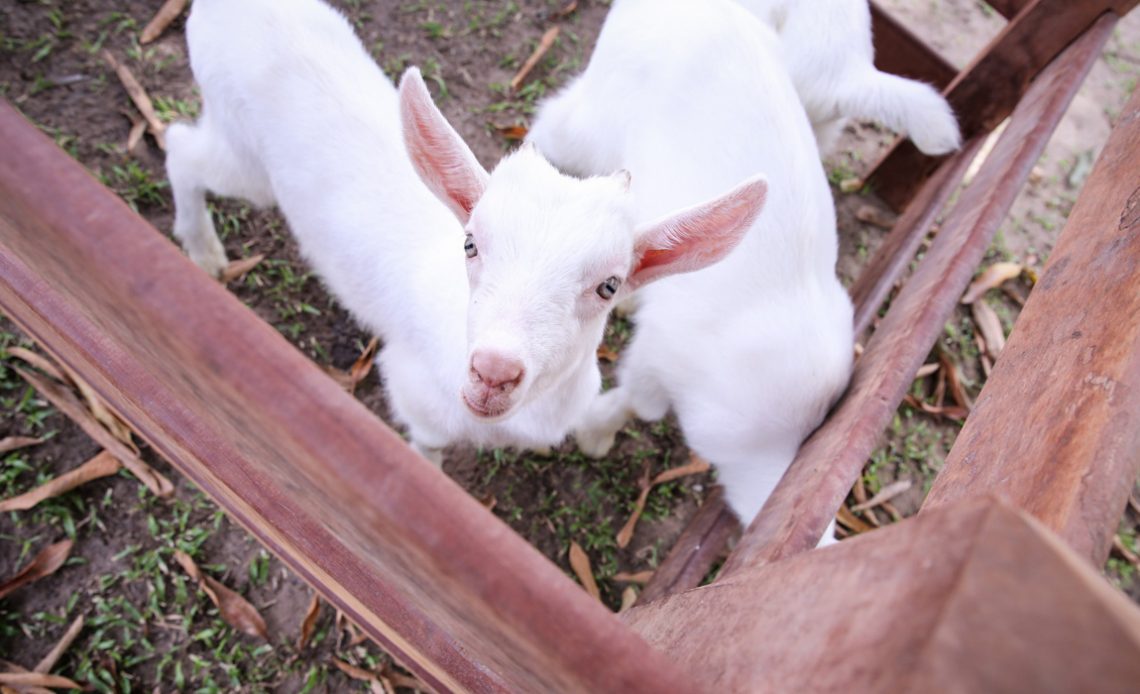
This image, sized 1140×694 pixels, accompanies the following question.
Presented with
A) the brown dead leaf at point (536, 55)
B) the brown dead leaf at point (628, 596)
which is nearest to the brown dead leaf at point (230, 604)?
the brown dead leaf at point (628, 596)

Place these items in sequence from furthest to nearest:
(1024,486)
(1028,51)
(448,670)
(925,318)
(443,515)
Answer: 1. (1028,51)
2. (925,318)
3. (448,670)
4. (1024,486)
5. (443,515)

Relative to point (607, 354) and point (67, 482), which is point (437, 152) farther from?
point (67, 482)

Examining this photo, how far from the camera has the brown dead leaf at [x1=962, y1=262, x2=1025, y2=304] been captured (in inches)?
159

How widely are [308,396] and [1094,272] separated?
1.64 m

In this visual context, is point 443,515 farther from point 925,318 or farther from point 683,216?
point 925,318

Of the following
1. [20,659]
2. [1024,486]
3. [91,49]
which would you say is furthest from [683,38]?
[20,659]

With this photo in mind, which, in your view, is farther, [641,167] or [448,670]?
[641,167]

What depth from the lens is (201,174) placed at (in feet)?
9.27

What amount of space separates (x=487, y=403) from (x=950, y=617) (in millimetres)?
1073

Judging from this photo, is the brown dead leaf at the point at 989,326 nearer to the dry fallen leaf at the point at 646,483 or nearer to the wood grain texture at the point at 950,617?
the dry fallen leaf at the point at 646,483

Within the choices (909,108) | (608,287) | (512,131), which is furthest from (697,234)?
(512,131)

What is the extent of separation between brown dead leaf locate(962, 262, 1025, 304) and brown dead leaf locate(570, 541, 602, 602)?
2.80 metres

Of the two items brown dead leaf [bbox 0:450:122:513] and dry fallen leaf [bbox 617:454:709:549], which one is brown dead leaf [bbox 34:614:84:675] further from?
dry fallen leaf [bbox 617:454:709:549]

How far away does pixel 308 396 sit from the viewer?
0.67 m
